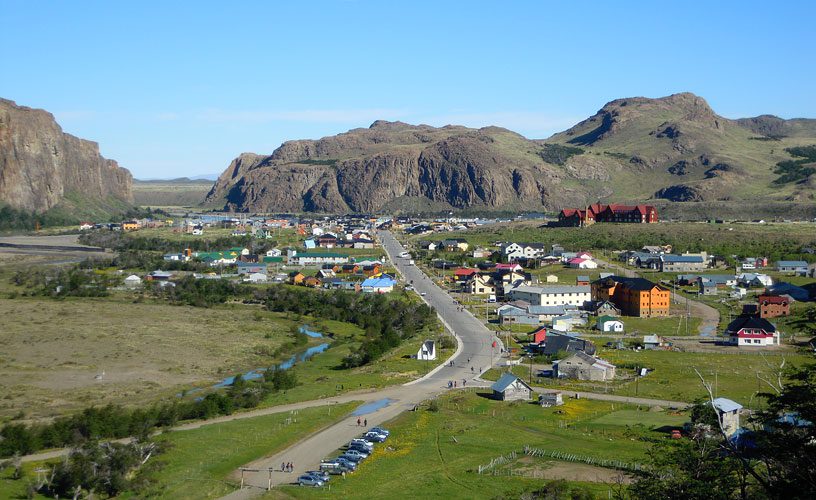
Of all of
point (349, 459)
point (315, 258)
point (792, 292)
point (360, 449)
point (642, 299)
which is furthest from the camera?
point (315, 258)

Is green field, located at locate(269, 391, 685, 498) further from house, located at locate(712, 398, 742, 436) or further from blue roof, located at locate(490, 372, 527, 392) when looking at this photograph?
house, located at locate(712, 398, 742, 436)

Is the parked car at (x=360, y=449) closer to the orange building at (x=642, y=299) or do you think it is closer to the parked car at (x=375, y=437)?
the parked car at (x=375, y=437)

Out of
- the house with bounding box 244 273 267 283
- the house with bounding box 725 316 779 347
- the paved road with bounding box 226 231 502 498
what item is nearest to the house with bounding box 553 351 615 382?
the paved road with bounding box 226 231 502 498

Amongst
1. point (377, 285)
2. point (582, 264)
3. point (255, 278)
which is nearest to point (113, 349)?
point (377, 285)

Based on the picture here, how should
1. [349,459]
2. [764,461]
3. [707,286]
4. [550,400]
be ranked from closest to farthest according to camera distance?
[764,461]
[349,459]
[550,400]
[707,286]

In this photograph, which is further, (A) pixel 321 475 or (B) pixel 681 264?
(B) pixel 681 264

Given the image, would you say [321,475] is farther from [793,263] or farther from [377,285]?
[793,263]
